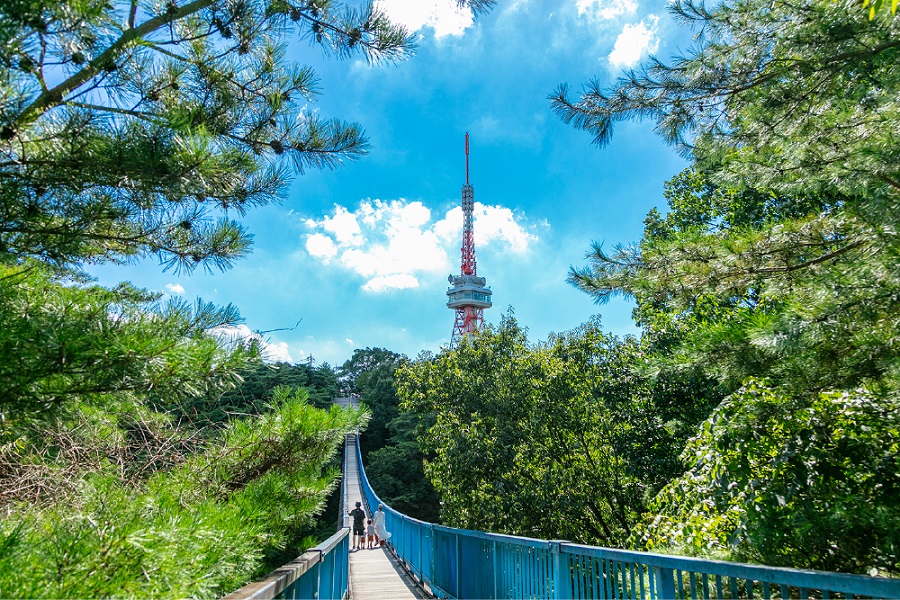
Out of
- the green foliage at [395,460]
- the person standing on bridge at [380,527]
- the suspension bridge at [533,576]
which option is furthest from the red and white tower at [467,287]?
the suspension bridge at [533,576]

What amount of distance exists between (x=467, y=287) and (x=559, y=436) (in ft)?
164

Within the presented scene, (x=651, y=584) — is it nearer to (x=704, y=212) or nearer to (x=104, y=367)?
(x=104, y=367)

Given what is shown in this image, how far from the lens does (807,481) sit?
10.3 feet

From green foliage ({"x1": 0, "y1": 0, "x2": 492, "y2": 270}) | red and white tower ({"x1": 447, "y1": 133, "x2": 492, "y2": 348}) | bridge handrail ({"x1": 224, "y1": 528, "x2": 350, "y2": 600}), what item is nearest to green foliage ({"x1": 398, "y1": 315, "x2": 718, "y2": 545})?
bridge handrail ({"x1": 224, "y1": 528, "x2": 350, "y2": 600})

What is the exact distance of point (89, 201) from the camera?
8.36 feet

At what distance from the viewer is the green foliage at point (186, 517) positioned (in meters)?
1.58

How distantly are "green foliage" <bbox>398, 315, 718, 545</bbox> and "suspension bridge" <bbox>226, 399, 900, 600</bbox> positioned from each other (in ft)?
4.46

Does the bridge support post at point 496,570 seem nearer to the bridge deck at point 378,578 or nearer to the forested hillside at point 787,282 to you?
the forested hillside at point 787,282

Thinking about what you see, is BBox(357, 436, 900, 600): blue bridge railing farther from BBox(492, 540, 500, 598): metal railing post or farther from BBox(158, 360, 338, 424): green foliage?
BBox(158, 360, 338, 424): green foliage

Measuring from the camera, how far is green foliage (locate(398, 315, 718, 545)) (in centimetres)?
835

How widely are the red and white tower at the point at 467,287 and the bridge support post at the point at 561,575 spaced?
51.3 m

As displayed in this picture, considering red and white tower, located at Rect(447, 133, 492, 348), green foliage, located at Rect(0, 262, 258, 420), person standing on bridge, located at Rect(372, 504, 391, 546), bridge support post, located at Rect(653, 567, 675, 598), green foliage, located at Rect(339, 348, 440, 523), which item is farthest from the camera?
red and white tower, located at Rect(447, 133, 492, 348)

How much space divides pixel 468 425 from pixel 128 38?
26.0 ft

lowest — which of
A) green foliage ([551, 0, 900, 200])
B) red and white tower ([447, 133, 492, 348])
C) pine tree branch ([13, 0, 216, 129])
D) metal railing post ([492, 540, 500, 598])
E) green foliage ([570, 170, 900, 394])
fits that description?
metal railing post ([492, 540, 500, 598])
